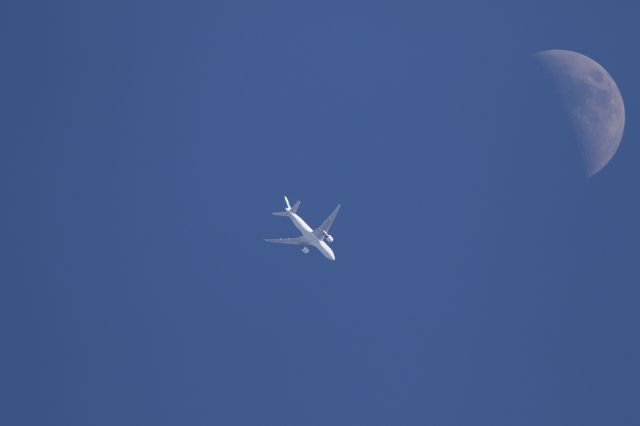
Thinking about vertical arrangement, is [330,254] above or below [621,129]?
below

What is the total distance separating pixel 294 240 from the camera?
369ft

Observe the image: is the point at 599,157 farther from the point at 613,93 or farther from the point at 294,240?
the point at 294,240

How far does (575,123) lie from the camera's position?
10494 cm

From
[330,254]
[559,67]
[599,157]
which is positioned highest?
[559,67]

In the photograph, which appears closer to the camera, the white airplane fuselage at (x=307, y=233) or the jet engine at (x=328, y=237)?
the jet engine at (x=328, y=237)

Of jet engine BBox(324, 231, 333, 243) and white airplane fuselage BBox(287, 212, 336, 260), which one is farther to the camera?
white airplane fuselage BBox(287, 212, 336, 260)

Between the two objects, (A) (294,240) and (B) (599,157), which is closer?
(B) (599,157)

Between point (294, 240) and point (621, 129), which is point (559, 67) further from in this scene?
point (294, 240)

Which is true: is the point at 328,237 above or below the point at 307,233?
above

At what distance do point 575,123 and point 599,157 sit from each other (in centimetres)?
445

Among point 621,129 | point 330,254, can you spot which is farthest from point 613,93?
point 330,254

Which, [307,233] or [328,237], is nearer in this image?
[307,233]

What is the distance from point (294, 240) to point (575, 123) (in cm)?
3345

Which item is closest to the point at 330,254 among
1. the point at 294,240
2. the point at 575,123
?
the point at 294,240
